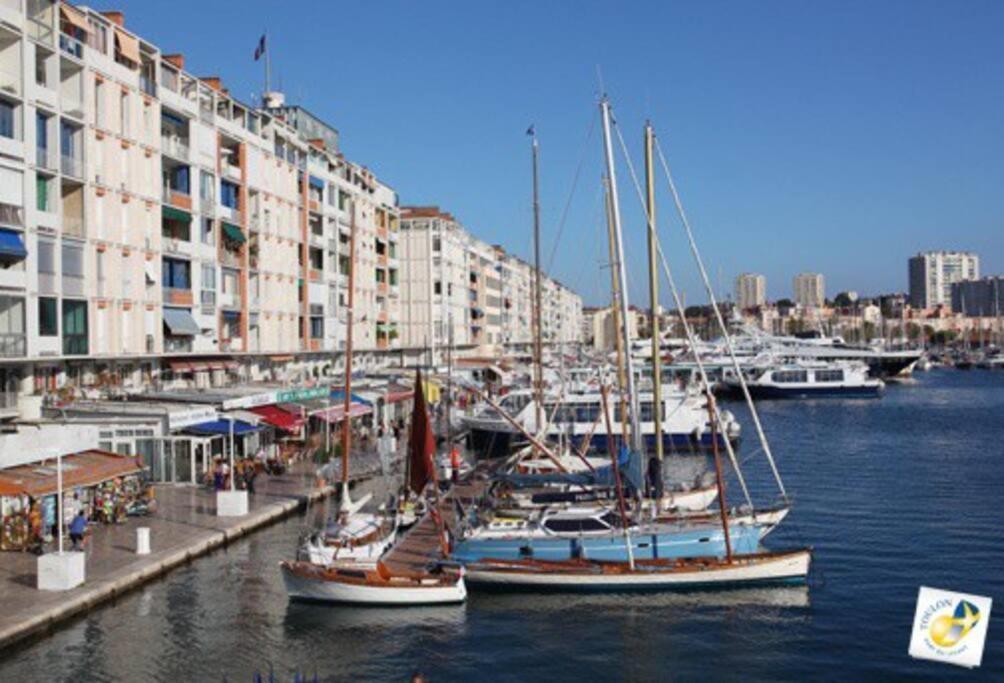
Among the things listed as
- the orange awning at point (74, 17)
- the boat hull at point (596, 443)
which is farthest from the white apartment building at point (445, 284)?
the orange awning at point (74, 17)

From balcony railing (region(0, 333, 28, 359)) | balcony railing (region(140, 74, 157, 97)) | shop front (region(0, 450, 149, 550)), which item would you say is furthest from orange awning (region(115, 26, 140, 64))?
shop front (region(0, 450, 149, 550))

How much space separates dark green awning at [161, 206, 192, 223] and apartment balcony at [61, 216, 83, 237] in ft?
25.5

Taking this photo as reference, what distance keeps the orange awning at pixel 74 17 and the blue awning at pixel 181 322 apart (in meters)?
14.1

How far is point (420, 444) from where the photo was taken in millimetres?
34656

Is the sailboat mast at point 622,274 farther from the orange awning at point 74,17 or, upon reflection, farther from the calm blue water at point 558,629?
the orange awning at point 74,17

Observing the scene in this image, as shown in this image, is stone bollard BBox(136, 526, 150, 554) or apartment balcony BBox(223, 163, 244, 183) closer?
stone bollard BBox(136, 526, 150, 554)

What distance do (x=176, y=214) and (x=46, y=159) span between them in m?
11.7

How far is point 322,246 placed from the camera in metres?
76.5

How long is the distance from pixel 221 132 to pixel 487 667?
4250cm

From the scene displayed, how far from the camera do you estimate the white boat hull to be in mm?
29688

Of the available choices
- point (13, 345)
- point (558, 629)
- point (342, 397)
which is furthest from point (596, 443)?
point (558, 629)

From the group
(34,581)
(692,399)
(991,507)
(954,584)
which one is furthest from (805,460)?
(34,581)

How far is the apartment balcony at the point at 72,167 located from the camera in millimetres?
44166

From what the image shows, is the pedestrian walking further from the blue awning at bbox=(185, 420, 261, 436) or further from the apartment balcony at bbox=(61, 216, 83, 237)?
the apartment balcony at bbox=(61, 216, 83, 237)
